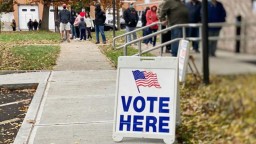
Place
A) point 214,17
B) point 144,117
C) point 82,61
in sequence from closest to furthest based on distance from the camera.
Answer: point 144,117, point 214,17, point 82,61

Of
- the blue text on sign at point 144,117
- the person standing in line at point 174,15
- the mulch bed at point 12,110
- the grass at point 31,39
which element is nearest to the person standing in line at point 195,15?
the person standing in line at point 174,15

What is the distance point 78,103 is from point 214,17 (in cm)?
284

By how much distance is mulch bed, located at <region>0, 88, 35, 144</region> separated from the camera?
6844 millimetres

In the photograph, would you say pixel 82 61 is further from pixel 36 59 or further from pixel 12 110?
pixel 12 110

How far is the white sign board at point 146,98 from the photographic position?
5.81 m

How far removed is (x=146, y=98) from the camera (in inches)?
231

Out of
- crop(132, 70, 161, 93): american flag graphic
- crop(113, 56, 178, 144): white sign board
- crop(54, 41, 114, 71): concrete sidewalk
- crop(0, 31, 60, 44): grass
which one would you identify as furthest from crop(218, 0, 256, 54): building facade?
crop(0, 31, 60, 44): grass

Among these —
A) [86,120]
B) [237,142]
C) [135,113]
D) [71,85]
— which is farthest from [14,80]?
[237,142]

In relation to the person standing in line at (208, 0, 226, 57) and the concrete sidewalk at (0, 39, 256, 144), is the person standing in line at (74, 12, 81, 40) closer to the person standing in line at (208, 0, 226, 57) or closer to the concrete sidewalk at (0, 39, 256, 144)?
the concrete sidewalk at (0, 39, 256, 144)

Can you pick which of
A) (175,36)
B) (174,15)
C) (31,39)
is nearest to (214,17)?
(174,15)

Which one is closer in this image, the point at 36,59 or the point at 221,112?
the point at 221,112

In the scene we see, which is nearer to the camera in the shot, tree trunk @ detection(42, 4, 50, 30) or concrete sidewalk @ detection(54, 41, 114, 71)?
concrete sidewalk @ detection(54, 41, 114, 71)

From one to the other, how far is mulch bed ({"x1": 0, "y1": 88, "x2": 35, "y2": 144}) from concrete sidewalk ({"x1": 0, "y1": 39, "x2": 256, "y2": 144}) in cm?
21

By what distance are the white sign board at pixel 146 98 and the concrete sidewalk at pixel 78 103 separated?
0.66 ft
